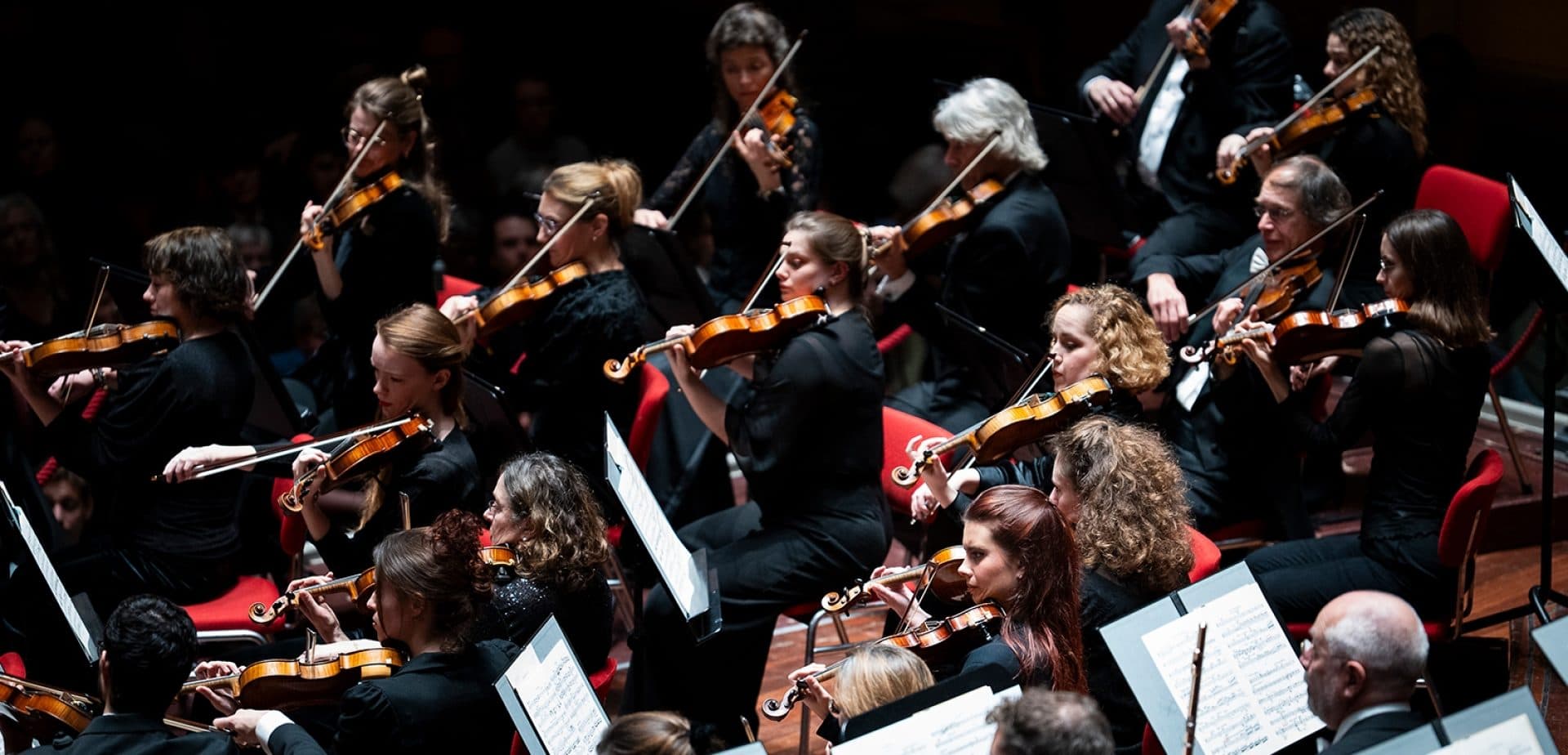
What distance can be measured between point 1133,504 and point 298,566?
230 cm

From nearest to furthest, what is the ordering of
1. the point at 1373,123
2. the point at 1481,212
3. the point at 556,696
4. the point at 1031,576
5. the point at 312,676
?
the point at 556,696
the point at 1031,576
the point at 312,676
the point at 1481,212
the point at 1373,123

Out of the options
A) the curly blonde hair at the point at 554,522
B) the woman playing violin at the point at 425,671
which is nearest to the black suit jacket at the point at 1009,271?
the curly blonde hair at the point at 554,522

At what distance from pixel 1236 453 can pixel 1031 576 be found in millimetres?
1434

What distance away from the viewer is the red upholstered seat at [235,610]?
4203 millimetres

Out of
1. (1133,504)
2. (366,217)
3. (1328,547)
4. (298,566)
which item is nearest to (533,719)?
(1133,504)

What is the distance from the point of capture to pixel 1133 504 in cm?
346

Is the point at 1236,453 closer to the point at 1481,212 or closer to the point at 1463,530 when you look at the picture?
the point at 1463,530

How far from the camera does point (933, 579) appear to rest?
3529mm

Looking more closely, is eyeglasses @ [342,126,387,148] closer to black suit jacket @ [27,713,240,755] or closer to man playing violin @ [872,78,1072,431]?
man playing violin @ [872,78,1072,431]

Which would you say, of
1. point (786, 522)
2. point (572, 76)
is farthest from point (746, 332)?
point (572, 76)

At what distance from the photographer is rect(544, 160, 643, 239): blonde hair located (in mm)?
4957

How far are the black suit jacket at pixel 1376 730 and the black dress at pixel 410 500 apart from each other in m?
2.18

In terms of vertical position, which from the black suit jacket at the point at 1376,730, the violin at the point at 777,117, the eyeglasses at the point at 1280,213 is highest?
the violin at the point at 777,117

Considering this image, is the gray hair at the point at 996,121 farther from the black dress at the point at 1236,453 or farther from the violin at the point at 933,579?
the violin at the point at 933,579
